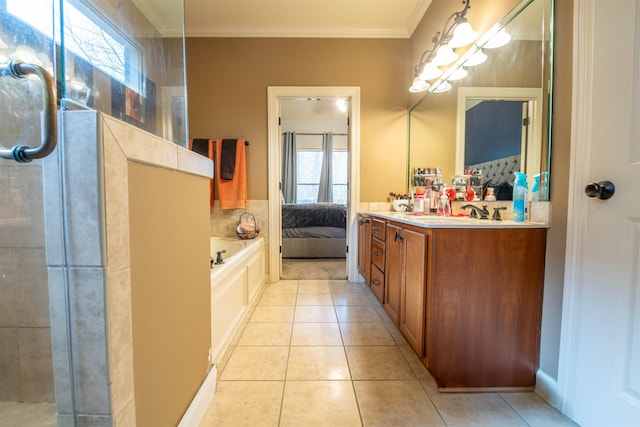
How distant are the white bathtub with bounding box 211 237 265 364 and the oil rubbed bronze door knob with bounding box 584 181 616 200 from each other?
1.69 m

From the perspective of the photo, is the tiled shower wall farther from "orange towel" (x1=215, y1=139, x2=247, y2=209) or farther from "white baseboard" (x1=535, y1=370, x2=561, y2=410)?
"orange towel" (x1=215, y1=139, x2=247, y2=209)

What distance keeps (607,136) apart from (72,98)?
163 centimetres

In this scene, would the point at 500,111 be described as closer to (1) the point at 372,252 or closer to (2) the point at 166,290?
(1) the point at 372,252

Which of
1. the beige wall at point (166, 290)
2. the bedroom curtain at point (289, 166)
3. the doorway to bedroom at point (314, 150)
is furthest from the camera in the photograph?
the bedroom curtain at point (289, 166)

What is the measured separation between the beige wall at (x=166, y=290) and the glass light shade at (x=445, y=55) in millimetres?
1953

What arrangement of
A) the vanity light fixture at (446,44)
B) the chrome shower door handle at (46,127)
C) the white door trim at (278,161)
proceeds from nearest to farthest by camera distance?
the chrome shower door handle at (46,127), the vanity light fixture at (446,44), the white door trim at (278,161)

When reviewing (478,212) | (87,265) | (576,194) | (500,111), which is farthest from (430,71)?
(87,265)

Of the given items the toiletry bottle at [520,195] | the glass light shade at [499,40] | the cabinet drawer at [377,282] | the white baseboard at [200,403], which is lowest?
the white baseboard at [200,403]

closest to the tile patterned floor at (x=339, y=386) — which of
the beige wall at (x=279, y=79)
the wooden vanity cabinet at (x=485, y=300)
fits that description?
the wooden vanity cabinet at (x=485, y=300)

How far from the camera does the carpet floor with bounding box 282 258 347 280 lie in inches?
120

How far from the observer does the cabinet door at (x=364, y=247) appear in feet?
7.89

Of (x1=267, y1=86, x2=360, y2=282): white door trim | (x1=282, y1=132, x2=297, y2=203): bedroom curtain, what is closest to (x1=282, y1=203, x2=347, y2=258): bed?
(x1=267, y1=86, x2=360, y2=282): white door trim

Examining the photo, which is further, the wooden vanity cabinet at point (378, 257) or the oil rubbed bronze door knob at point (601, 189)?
the wooden vanity cabinet at point (378, 257)

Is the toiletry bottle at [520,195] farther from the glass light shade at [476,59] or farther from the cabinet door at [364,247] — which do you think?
the cabinet door at [364,247]
